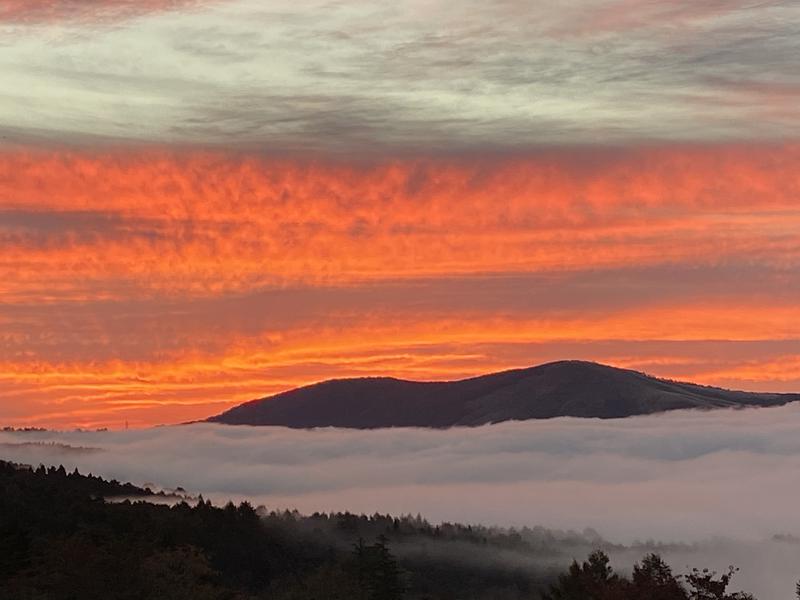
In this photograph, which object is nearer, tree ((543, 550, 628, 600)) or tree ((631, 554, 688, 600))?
tree ((631, 554, 688, 600))

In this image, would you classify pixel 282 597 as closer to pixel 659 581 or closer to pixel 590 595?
pixel 590 595

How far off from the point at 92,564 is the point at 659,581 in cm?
4345

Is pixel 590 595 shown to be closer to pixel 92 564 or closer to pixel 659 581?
pixel 659 581

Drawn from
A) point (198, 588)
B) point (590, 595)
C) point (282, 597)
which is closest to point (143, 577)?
point (198, 588)

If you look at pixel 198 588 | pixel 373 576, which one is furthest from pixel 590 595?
pixel 198 588

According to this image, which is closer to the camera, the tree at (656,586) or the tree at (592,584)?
the tree at (656,586)

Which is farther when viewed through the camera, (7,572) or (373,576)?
(373,576)

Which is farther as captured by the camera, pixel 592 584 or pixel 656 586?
pixel 592 584

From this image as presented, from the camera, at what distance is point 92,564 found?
116125 mm

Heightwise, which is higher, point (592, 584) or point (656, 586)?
point (656, 586)

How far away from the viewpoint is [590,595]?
14475 centimetres

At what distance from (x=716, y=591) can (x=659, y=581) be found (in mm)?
4643

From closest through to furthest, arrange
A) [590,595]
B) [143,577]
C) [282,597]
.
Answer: [143,577], [590,595], [282,597]

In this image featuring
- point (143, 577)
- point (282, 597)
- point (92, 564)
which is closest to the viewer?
point (92, 564)
